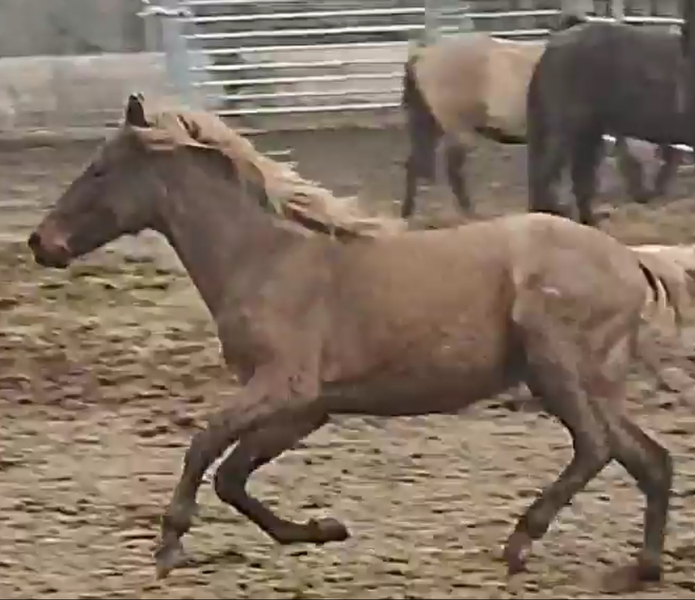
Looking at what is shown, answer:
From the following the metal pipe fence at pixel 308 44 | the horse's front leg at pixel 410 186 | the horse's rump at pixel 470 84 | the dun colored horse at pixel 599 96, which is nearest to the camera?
the dun colored horse at pixel 599 96

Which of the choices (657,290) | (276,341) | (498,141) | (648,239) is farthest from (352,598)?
(498,141)

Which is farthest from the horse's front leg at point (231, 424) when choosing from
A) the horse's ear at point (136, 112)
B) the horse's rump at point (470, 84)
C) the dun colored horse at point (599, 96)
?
the horse's rump at point (470, 84)

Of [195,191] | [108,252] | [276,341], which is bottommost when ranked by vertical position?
[108,252]

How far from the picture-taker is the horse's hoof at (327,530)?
2.88 meters

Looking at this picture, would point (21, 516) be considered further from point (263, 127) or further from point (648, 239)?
point (263, 127)

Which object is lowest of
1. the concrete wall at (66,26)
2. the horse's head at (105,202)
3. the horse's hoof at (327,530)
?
the horse's hoof at (327,530)

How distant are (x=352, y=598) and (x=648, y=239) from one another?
3.45m

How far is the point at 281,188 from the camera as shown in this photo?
110 inches

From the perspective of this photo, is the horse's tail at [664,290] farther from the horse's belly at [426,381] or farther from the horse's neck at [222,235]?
the horse's neck at [222,235]

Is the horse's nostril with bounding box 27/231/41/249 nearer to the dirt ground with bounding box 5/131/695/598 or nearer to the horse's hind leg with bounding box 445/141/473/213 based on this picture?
the dirt ground with bounding box 5/131/695/598

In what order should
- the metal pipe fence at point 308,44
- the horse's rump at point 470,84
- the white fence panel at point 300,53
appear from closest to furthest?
the horse's rump at point 470,84 → the metal pipe fence at point 308,44 → the white fence panel at point 300,53

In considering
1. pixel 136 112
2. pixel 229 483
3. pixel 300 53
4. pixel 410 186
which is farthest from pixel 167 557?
pixel 300 53

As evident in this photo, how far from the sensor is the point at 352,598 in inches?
101

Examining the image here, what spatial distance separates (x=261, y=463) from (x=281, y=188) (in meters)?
0.49
